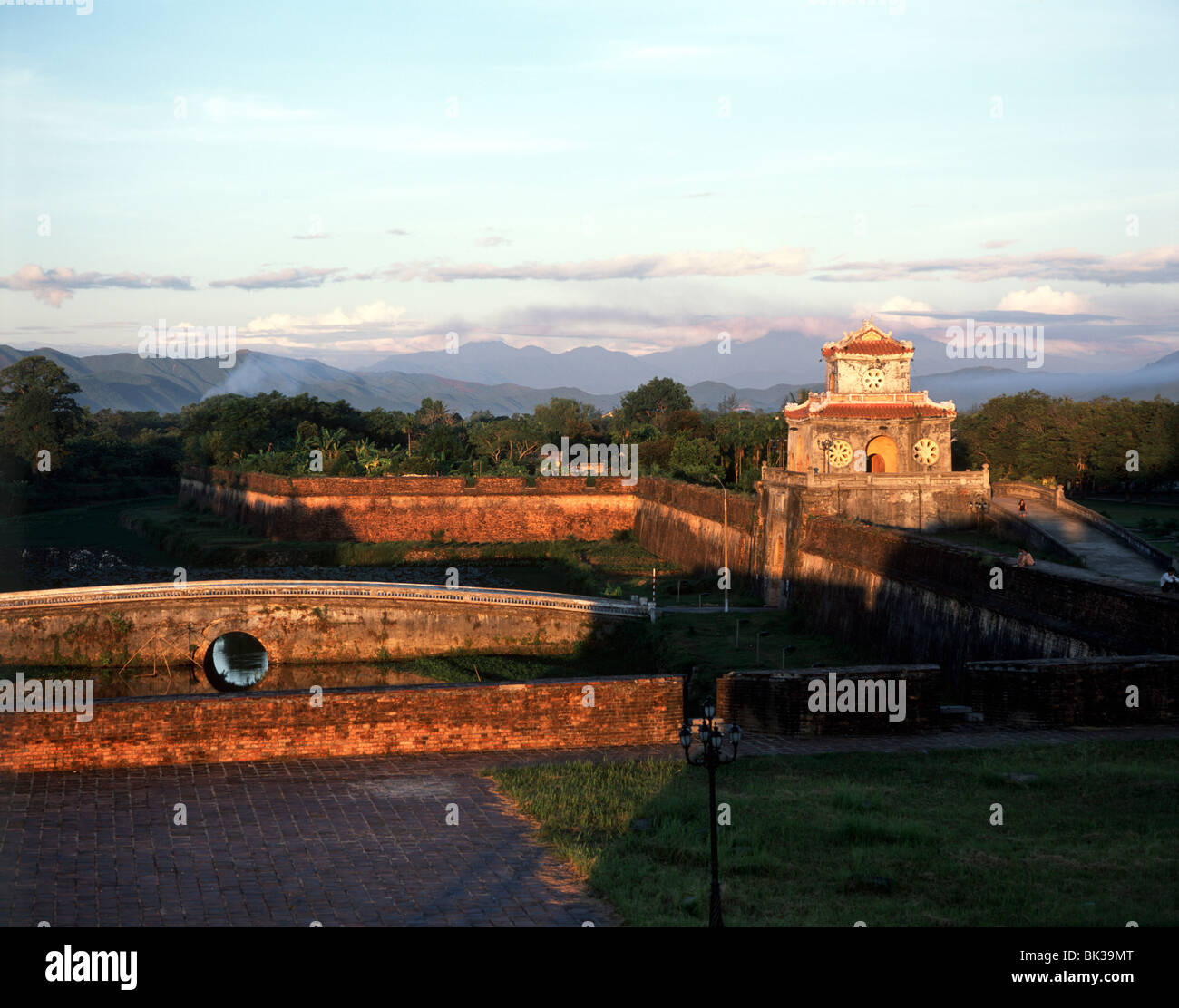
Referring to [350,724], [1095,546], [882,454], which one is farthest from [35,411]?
[350,724]

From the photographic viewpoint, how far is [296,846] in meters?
12.6

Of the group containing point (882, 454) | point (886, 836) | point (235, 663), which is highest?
point (882, 454)

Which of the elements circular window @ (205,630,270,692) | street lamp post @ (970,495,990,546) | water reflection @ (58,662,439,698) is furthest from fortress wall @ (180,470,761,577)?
water reflection @ (58,662,439,698)

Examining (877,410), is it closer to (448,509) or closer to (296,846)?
(448,509)

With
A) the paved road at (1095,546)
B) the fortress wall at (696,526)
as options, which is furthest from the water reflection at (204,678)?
the paved road at (1095,546)

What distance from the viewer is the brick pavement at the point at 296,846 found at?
10.8m

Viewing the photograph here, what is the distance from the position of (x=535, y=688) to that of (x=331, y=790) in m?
3.30

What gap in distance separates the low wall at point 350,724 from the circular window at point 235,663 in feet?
68.7

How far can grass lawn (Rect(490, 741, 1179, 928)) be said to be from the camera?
10648mm

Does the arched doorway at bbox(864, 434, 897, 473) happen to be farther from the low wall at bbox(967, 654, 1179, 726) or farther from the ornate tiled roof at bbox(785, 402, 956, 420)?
the low wall at bbox(967, 654, 1179, 726)

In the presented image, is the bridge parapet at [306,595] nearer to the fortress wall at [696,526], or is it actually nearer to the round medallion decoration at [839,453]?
the fortress wall at [696,526]

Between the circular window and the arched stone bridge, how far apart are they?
1.03 meters

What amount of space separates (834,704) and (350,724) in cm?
695

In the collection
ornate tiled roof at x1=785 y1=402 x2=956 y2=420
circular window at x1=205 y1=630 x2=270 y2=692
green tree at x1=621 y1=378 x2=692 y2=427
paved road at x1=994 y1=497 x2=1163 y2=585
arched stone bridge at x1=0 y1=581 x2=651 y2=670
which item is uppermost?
Answer: green tree at x1=621 y1=378 x2=692 y2=427
